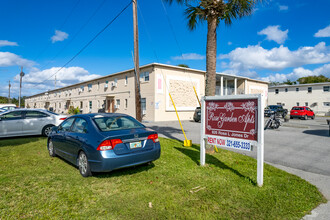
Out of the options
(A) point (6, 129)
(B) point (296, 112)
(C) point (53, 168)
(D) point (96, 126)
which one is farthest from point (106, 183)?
(B) point (296, 112)

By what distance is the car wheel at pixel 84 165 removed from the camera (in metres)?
4.49

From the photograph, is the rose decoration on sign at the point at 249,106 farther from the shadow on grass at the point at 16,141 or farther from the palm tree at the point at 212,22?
the shadow on grass at the point at 16,141

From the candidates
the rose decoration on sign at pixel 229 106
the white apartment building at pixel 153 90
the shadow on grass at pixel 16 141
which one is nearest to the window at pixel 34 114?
the shadow on grass at pixel 16 141

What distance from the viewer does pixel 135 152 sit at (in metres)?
4.52

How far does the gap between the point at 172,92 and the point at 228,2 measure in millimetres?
16234

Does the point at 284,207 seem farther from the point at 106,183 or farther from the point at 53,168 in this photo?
the point at 53,168

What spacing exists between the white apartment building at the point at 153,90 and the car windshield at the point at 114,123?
14.6 m

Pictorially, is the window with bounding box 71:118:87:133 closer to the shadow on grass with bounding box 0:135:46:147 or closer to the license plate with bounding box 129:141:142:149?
the license plate with bounding box 129:141:142:149

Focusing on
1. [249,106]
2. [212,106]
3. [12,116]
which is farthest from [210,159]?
[12,116]

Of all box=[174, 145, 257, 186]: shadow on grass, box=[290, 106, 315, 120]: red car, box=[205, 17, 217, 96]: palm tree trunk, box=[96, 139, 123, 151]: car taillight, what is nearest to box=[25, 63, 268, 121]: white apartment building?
box=[290, 106, 315, 120]: red car

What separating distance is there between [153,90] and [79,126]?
1704cm

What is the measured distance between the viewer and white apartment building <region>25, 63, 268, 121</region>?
22.3 meters

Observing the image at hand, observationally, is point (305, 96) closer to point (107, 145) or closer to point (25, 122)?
point (25, 122)

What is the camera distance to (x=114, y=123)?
16.6 ft
